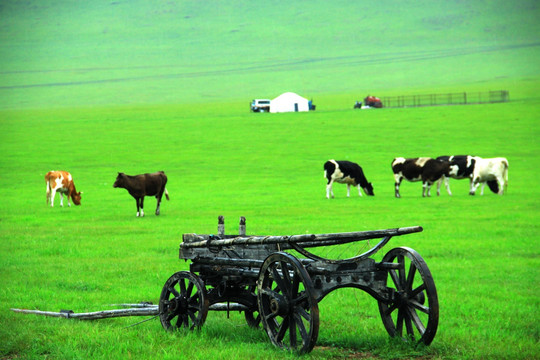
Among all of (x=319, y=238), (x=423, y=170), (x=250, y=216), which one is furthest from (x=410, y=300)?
(x=423, y=170)

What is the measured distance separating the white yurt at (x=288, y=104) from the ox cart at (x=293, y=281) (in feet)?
306

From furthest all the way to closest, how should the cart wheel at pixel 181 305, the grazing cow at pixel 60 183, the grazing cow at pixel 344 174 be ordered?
the grazing cow at pixel 344 174, the grazing cow at pixel 60 183, the cart wheel at pixel 181 305

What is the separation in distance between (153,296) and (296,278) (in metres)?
4.42

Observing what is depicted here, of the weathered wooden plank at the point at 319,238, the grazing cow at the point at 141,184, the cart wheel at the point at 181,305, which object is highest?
the grazing cow at the point at 141,184

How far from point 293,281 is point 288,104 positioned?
96.3 metres

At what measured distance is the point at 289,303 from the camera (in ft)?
24.8

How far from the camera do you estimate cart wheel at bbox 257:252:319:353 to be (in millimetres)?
7219

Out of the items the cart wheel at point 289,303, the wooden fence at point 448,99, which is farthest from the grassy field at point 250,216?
the wooden fence at point 448,99

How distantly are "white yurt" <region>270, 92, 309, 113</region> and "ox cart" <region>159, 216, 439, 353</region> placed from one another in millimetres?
93398

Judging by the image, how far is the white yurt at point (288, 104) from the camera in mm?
102256

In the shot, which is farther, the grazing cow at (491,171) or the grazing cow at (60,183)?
the grazing cow at (491,171)

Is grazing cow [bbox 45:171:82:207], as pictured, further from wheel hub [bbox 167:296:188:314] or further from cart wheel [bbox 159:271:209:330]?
wheel hub [bbox 167:296:188:314]

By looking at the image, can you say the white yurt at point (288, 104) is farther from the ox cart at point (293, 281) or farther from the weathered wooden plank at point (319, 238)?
the weathered wooden plank at point (319, 238)

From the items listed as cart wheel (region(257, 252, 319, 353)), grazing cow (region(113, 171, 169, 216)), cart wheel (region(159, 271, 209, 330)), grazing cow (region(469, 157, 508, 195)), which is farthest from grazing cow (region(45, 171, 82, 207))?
cart wheel (region(257, 252, 319, 353))
